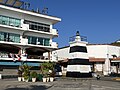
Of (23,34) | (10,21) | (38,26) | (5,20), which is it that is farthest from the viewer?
(38,26)

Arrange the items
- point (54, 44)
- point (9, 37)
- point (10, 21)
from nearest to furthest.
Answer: point (9, 37)
point (10, 21)
point (54, 44)

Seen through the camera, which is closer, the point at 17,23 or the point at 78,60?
the point at 78,60

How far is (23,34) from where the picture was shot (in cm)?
4644

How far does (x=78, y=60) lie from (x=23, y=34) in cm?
1637

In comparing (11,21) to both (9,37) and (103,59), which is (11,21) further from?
(103,59)

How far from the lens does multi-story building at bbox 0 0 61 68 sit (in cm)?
4322

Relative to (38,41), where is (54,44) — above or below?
below

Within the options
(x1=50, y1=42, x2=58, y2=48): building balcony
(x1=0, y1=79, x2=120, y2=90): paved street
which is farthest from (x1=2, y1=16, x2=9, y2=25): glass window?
(x1=0, y1=79, x2=120, y2=90): paved street

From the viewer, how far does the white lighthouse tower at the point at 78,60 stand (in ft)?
112

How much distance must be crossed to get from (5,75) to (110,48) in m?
29.0

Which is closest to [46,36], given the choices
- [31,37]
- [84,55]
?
[31,37]

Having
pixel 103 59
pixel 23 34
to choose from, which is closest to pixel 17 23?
pixel 23 34

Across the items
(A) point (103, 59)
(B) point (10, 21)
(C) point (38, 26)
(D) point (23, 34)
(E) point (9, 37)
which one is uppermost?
(B) point (10, 21)

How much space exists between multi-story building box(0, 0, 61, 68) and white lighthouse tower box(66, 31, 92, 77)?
12.3 m
